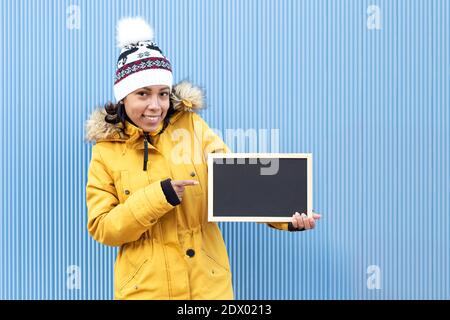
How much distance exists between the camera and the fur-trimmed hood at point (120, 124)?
1.69 metres

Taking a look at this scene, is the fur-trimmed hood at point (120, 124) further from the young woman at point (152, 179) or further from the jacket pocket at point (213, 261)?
the jacket pocket at point (213, 261)

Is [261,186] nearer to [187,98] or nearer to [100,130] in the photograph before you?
[187,98]

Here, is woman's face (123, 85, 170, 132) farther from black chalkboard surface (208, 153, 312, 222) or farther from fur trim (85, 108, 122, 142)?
black chalkboard surface (208, 153, 312, 222)

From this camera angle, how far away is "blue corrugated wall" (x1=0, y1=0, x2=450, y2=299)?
7.01 feet

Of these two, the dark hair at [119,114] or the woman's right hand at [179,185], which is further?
the dark hair at [119,114]

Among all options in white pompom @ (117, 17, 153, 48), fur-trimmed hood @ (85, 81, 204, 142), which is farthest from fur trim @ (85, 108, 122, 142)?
white pompom @ (117, 17, 153, 48)

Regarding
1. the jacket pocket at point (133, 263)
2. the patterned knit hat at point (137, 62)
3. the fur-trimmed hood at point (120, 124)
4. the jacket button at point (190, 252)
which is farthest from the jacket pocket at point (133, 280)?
the patterned knit hat at point (137, 62)

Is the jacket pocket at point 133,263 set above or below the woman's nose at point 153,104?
below

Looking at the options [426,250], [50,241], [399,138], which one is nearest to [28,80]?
[50,241]

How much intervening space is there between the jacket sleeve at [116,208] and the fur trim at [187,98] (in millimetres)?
268

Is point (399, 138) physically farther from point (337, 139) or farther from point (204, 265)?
point (204, 265)

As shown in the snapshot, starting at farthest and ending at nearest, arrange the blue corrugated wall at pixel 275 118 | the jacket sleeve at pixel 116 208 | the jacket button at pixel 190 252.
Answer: the blue corrugated wall at pixel 275 118 < the jacket button at pixel 190 252 < the jacket sleeve at pixel 116 208

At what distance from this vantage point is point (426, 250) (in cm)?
218

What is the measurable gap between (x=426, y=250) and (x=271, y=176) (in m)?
0.84
